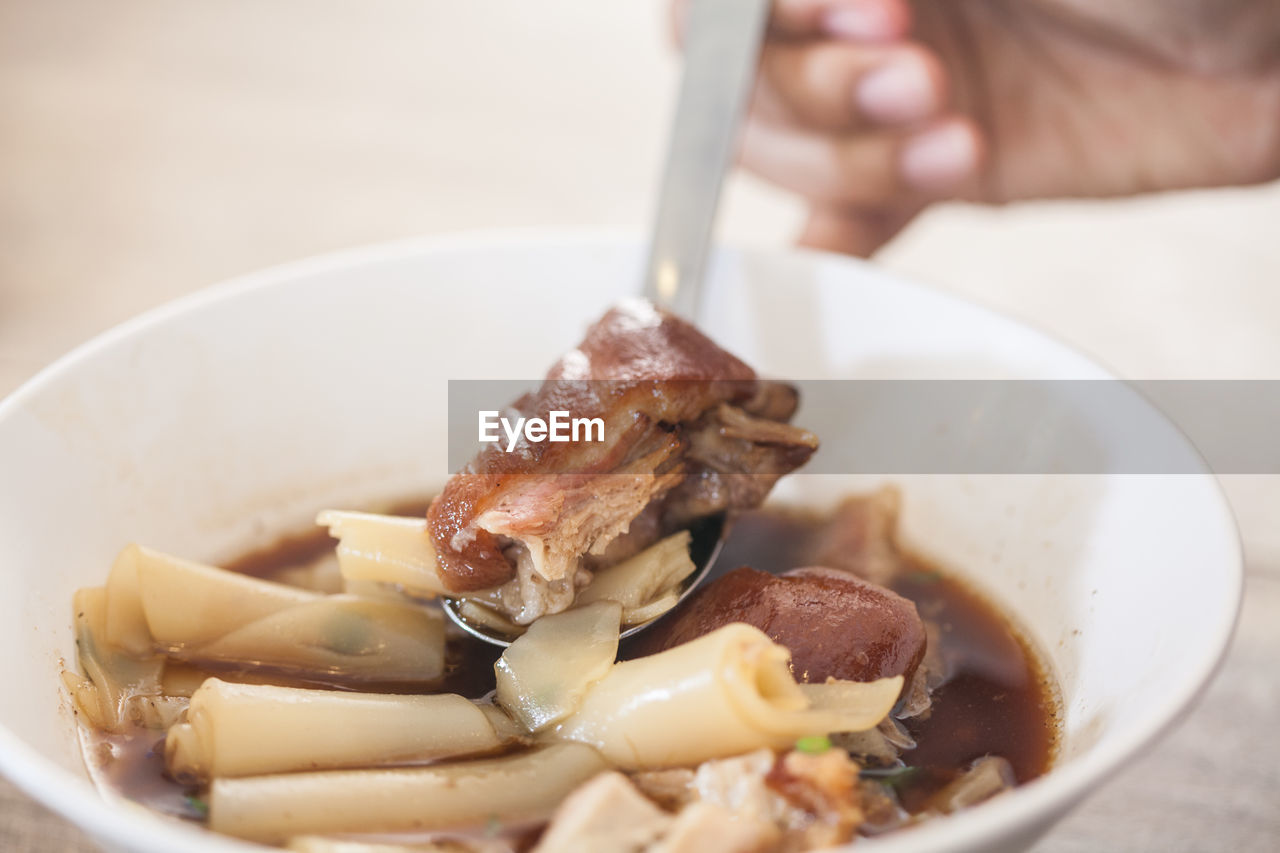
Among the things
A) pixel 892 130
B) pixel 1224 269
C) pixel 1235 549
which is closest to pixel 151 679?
pixel 1235 549

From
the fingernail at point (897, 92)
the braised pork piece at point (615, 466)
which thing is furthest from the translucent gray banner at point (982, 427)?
the fingernail at point (897, 92)

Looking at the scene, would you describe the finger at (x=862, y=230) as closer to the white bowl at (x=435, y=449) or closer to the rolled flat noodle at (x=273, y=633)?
the white bowl at (x=435, y=449)

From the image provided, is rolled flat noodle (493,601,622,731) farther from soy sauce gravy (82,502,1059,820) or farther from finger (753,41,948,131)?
finger (753,41,948,131)

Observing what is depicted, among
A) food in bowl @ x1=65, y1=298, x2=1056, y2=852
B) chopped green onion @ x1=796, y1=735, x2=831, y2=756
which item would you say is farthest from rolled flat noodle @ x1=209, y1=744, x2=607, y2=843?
chopped green onion @ x1=796, y1=735, x2=831, y2=756

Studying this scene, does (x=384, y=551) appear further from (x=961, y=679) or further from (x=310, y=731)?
(x=961, y=679)

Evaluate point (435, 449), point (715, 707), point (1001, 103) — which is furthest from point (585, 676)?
point (1001, 103)
